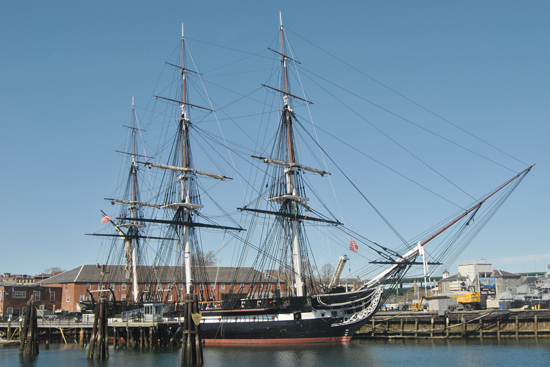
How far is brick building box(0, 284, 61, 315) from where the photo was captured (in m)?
73.4

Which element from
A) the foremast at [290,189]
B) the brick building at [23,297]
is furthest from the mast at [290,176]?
the brick building at [23,297]

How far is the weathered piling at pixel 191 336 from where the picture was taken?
3066 centimetres

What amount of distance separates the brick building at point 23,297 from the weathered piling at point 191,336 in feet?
153

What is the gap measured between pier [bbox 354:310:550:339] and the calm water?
229cm

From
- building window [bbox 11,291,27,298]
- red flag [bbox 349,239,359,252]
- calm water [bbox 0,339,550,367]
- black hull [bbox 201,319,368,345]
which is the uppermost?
red flag [bbox 349,239,359,252]

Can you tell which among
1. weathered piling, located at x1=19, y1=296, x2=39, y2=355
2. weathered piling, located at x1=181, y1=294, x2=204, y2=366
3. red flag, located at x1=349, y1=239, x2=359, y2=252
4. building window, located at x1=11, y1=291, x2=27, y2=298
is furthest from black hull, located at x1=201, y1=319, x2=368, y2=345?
building window, located at x1=11, y1=291, x2=27, y2=298

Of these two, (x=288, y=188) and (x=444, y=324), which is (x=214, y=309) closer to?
(x=288, y=188)

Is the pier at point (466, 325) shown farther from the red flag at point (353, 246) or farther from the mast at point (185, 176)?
the mast at point (185, 176)

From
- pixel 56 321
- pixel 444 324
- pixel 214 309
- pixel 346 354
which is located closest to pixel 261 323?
pixel 214 309

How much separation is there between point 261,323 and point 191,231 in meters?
14.4

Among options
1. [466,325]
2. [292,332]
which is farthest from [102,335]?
[466,325]

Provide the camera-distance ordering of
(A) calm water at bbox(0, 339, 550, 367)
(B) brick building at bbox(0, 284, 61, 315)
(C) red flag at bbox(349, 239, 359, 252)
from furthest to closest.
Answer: (B) brick building at bbox(0, 284, 61, 315) < (C) red flag at bbox(349, 239, 359, 252) < (A) calm water at bbox(0, 339, 550, 367)

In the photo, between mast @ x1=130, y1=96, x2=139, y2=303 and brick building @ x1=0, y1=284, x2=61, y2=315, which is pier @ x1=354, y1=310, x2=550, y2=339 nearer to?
mast @ x1=130, y1=96, x2=139, y2=303

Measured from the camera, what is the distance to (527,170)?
119 ft
